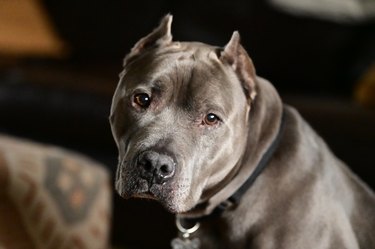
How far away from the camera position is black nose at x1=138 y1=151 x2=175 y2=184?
1429 millimetres

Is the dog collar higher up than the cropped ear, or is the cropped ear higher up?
the cropped ear

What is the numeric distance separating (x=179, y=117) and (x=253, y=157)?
0.23m

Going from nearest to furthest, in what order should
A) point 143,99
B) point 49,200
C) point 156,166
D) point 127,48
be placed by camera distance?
point 156,166 < point 143,99 < point 49,200 < point 127,48

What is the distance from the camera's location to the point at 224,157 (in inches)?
61.5

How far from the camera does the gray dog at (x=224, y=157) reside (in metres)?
1.48

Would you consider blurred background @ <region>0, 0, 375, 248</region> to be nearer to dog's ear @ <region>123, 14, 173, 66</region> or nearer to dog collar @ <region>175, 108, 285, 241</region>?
dog collar @ <region>175, 108, 285, 241</region>

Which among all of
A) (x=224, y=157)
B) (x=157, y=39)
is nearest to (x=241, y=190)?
(x=224, y=157)

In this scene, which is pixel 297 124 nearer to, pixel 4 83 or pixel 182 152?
pixel 182 152

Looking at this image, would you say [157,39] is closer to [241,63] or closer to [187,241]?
[241,63]

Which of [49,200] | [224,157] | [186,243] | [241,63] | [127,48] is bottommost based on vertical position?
[127,48]

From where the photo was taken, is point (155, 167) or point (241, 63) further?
point (241, 63)

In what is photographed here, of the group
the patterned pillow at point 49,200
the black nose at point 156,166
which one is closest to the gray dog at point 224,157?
the black nose at point 156,166

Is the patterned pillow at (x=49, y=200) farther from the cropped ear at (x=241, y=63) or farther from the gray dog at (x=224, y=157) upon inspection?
the cropped ear at (x=241, y=63)

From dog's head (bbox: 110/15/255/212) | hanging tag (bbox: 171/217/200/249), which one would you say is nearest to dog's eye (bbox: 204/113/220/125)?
dog's head (bbox: 110/15/255/212)
